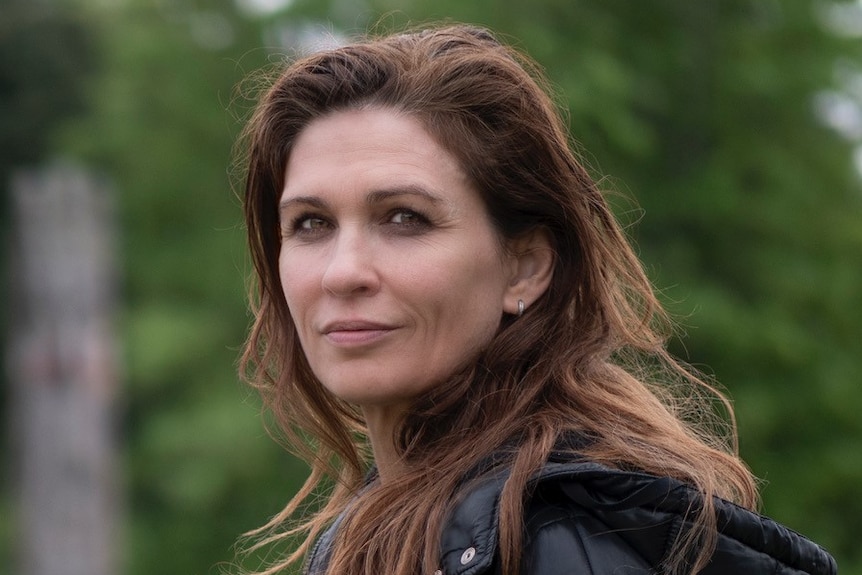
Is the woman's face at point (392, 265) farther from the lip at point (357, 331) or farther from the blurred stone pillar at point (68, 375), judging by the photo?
the blurred stone pillar at point (68, 375)

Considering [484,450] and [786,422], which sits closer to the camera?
[484,450]

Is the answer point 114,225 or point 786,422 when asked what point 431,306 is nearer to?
point 786,422

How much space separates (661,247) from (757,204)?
24.9 inches

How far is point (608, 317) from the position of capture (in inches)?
109

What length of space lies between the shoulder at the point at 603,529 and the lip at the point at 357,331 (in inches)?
Result: 17.7

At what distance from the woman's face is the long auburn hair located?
0.05 meters

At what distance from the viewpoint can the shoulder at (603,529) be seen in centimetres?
215

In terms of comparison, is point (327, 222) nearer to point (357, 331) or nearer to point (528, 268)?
point (357, 331)

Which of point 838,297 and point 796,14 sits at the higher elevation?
point 796,14

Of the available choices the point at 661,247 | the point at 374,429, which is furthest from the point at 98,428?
the point at 374,429

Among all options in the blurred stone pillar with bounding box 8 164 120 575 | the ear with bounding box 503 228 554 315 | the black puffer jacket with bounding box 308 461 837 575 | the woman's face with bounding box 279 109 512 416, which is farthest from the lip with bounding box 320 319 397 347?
the blurred stone pillar with bounding box 8 164 120 575

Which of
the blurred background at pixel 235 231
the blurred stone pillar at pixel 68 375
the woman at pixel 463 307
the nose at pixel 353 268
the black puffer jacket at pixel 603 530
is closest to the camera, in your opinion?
the black puffer jacket at pixel 603 530

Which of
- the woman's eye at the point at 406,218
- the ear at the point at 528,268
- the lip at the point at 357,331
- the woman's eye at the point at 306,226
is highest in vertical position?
the woman's eye at the point at 406,218

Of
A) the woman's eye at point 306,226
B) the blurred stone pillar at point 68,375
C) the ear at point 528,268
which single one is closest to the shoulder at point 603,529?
the ear at point 528,268
